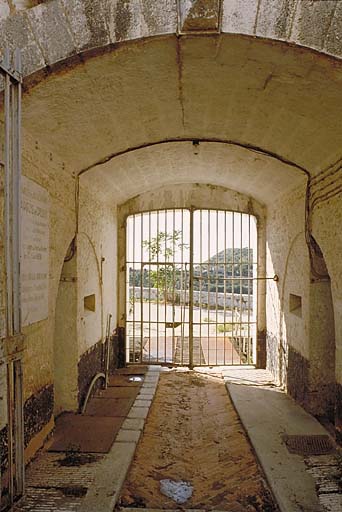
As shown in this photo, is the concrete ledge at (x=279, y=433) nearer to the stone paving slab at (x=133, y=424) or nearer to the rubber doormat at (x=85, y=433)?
the stone paving slab at (x=133, y=424)

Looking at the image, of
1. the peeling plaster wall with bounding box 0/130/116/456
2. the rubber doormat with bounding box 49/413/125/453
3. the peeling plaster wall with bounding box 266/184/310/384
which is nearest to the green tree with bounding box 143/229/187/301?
the peeling plaster wall with bounding box 0/130/116/456

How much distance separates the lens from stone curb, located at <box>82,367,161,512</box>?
3.66 meters

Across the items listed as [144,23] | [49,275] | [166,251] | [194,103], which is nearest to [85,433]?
[49,275]

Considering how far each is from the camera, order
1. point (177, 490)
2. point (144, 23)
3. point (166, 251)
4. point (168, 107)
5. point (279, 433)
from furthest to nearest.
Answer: point (166, 251), point (279, 433), point (168, 107), point (177, 490), point (144, 23)

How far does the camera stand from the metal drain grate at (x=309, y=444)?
471cm

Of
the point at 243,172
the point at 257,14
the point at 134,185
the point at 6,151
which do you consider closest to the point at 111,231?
the point at 134,185

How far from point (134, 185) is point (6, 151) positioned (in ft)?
17.2

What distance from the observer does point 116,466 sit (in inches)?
170

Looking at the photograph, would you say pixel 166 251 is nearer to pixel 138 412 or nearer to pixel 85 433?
pixel 138 412

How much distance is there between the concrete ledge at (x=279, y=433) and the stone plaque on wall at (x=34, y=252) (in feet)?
9.53

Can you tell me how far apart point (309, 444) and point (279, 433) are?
17.8 inches

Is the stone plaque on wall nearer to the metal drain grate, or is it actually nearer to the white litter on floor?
the white litter on floor

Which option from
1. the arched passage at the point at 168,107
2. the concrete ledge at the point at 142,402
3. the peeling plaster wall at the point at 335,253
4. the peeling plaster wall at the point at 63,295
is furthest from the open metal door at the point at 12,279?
the peeling plaster wall at the point at 335,253

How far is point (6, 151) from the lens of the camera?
3125 millimetres
